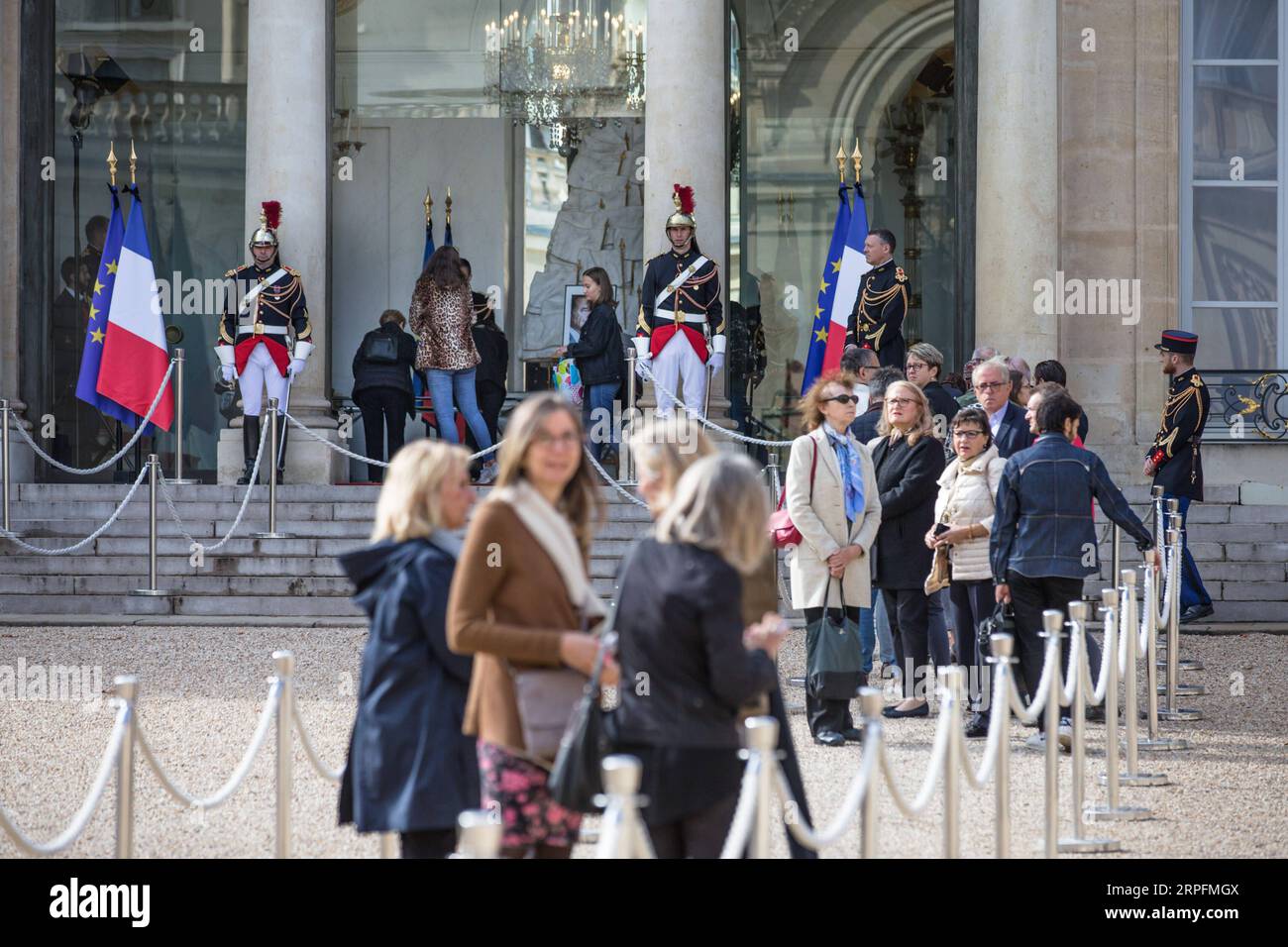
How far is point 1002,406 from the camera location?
10.6m

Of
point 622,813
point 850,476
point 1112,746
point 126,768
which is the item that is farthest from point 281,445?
point 622,813

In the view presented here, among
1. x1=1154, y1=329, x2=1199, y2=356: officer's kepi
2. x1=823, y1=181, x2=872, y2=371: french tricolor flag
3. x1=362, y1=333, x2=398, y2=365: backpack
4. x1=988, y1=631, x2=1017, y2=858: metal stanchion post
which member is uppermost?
x1=823, y1=181, x2=872, y2=371: french tricolor flag

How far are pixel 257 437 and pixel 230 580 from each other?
7.80 feet

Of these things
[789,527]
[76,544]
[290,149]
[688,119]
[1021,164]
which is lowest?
[76,544]

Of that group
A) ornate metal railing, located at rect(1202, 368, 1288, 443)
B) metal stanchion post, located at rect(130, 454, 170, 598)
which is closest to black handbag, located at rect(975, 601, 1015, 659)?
metal stanchion post, located at rect(130, 454, 170, 598)

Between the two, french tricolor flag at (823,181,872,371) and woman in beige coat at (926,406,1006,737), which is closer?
woman in beige coat at (926,406,1006,737)

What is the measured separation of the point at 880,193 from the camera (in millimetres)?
22250

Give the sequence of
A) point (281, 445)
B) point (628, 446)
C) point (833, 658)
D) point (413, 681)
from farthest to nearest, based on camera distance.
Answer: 1. point (281, 445)
2. point (628, 446)
3. point (833, 658)
4. point (413, 681)

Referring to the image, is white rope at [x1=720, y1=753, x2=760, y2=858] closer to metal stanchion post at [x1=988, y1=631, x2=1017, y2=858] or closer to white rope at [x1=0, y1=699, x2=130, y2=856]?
white rope at [x1=0, y1=699, x2=130, y2=856]

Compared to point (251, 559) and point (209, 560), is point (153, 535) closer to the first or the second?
point (209, 560)

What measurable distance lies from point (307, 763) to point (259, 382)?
777cm

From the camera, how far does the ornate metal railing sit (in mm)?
17359

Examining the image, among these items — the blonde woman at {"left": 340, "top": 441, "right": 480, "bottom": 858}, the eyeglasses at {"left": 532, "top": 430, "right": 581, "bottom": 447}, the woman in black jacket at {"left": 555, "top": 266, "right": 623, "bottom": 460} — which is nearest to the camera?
the eyeglasses at {"left": 532, "top": 430, "right": 581, "bottom": 447}

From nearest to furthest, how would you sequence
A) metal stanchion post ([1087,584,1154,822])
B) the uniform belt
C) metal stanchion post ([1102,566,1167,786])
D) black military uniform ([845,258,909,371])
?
metal stanchion post ([1087,584,1154,822])
metal stanchion post ([1102,566,1167,786])
black military uniform ([845,258,909,371])
the uniform belt
